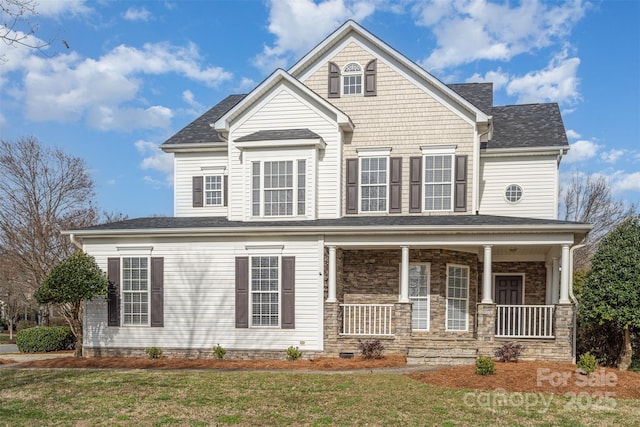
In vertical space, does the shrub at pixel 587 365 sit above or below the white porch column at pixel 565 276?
below

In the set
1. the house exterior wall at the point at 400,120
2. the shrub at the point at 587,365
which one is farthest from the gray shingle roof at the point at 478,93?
the shrub at the point at 587,365

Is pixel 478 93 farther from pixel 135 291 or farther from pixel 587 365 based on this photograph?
pixel 135 291

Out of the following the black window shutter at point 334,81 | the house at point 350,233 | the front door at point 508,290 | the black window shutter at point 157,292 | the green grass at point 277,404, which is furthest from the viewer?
the front door at point 508,290

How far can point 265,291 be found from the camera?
1555 centimetres

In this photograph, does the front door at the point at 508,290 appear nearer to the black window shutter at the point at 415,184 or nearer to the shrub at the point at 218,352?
the black window shutter at the point at 415,184

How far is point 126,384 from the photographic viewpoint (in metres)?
11.2

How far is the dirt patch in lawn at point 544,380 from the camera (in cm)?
1045

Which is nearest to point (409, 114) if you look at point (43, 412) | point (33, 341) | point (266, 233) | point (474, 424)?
point (266, 233)

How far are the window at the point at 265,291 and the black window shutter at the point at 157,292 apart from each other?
2.67m

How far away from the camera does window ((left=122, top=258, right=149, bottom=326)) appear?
1595 centimetres

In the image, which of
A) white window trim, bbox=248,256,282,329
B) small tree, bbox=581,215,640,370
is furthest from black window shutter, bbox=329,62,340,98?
small tree, bbox=581,215,640,370

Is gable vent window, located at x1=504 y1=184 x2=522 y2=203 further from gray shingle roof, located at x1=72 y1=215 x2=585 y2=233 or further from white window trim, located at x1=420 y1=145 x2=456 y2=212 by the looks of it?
white window trim, located at x1=420 y1=145 x2=456 y2=212

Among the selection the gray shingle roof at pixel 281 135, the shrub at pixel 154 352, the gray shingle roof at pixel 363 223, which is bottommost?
the shrub at pixel 154 352

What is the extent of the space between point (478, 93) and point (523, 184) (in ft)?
13.2
